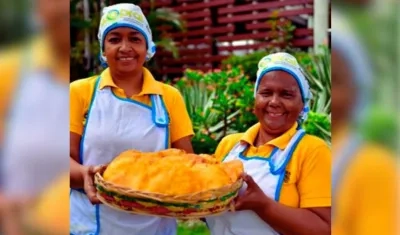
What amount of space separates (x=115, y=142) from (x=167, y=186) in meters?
0.24

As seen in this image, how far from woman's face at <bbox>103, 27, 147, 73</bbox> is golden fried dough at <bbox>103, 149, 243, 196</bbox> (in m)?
0.29

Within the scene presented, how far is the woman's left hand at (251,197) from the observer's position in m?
2.17

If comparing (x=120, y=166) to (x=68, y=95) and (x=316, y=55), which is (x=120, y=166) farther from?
(x=316, y=55)

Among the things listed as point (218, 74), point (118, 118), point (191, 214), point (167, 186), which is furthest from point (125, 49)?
point (191, 214)

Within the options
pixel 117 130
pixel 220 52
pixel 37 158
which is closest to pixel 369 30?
pixel 220 52

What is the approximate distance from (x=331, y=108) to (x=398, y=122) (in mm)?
218

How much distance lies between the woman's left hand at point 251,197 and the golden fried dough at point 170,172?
0.17ft

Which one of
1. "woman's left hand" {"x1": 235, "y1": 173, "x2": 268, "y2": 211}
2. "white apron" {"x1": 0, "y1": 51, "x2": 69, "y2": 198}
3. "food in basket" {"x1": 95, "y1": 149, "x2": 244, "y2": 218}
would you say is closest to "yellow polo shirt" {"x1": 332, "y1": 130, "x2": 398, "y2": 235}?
"woman's left hand" {"x1": 235, "y1": 173, "x2": 268, "y2": 211}

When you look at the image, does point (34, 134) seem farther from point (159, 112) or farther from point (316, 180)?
point (316, 180)

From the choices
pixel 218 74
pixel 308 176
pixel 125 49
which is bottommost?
pixel 308 176

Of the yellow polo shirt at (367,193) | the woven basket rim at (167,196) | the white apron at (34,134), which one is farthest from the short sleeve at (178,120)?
the yellow polo shirt at (367,193)

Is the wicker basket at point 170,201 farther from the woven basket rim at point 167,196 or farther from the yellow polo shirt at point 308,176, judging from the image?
the yellow polo shirt at point 308,176

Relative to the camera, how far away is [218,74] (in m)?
2.37

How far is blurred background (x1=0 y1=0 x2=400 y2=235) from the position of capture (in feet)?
7.10
